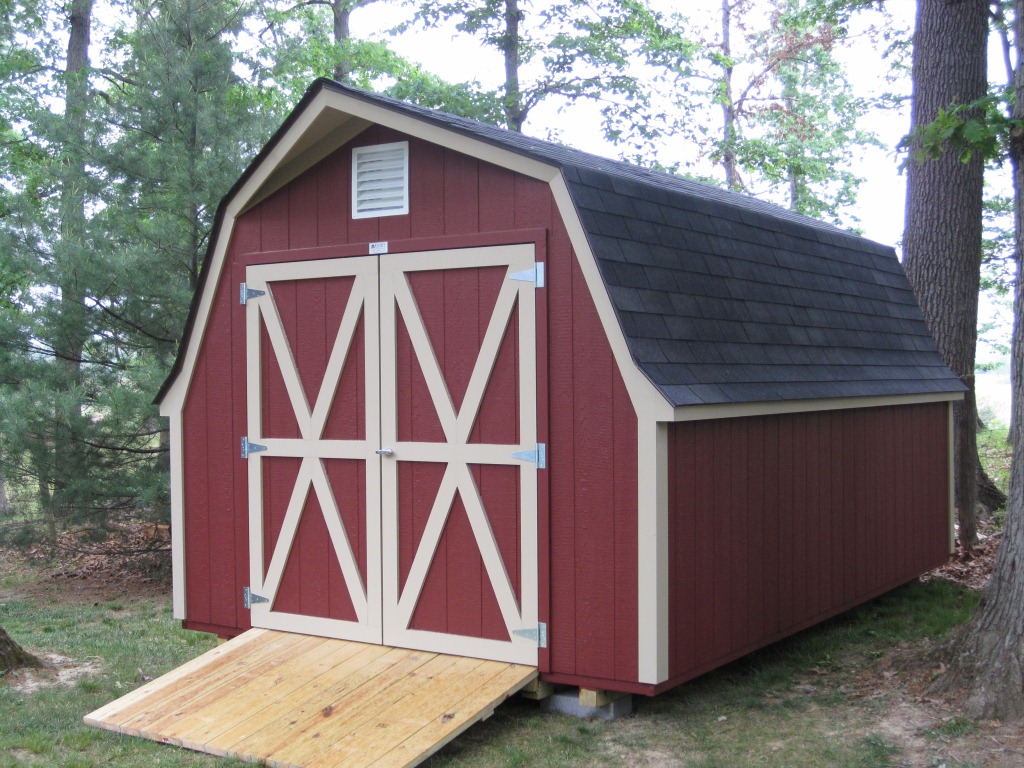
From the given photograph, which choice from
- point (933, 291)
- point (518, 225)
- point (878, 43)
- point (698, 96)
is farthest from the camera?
point (878, 43)

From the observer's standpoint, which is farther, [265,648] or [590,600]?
[265,648]

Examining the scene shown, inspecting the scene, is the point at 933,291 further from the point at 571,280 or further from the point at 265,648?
the point at 265,648

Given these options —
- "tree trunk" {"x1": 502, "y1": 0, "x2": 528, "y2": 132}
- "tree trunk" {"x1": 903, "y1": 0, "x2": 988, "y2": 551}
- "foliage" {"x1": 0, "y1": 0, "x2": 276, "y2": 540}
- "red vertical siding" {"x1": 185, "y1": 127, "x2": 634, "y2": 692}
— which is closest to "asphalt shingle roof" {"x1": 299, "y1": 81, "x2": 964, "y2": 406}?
"red vertical siding" {"x1": 185, "y1": 127, "x2": 634, "y2": 692}

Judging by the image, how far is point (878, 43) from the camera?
2212 cm

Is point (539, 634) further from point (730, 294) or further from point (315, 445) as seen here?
point (730, 294)

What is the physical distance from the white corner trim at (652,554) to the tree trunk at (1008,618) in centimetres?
146

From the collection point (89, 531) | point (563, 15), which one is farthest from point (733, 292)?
point (563, 15)

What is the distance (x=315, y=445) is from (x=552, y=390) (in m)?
1.59

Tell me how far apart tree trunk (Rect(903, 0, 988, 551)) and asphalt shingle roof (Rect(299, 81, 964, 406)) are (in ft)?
3.24

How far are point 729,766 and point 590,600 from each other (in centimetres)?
102

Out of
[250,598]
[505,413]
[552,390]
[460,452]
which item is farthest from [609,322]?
[250,598]

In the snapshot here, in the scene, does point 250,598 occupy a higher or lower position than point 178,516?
lower

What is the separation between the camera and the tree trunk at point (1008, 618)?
4906mm

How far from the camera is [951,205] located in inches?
371
